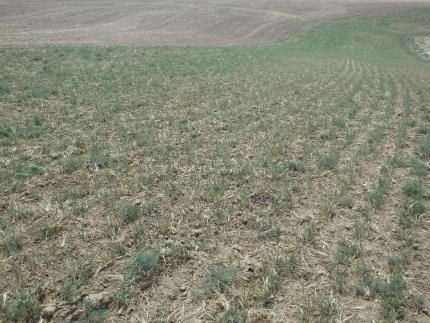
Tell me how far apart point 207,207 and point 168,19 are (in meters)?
65.8

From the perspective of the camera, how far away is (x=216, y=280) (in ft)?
17.4

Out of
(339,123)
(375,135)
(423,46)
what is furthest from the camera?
(423,46)

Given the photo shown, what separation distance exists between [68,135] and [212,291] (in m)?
7.39

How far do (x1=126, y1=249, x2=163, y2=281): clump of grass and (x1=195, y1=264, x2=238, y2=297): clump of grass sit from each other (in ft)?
2.45

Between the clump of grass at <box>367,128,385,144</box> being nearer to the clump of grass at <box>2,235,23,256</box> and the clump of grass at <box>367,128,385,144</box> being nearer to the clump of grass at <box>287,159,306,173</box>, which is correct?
the clump of grass at <box>287,159,306,173</box>

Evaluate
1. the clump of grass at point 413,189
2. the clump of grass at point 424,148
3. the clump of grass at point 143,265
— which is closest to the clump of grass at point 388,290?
the clump of grass at point 143,265

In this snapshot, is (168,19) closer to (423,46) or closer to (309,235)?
(423,46)

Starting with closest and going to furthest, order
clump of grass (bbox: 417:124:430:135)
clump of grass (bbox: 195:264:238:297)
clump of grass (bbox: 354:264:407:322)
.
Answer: clump of grass (bbox: 354:264:407:322) → clump of grass (bbox: 195:264:238:297) → clump of grass (bbox: 417:124:430:135)

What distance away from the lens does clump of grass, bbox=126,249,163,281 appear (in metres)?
5.38

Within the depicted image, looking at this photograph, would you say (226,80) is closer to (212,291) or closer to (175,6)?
(212,291)

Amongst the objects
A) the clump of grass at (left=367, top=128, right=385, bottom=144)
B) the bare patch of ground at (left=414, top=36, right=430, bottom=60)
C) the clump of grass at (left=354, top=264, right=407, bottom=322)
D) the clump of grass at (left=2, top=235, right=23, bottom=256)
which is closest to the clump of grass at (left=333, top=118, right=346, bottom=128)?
the clump of grass at (left=367, top=128, right=385, bottom=144)

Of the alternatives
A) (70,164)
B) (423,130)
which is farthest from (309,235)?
(423,130)

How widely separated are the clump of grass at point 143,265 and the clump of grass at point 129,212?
118 centimetres

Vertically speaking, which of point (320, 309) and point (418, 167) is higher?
point (320, 309)
